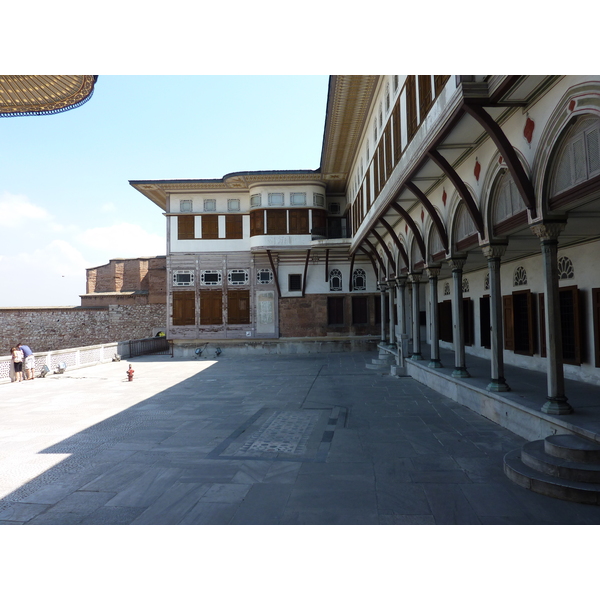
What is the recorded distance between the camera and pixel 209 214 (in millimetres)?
23562

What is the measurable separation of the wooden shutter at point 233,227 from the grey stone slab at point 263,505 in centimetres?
1950

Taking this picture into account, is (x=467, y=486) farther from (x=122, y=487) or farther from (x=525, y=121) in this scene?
(x=525, y=121)

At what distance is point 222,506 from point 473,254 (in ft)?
26.4

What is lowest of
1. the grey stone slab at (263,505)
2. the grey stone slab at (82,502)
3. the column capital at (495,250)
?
the grey stone slab at (82,502)

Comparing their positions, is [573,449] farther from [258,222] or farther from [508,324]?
[258,222]

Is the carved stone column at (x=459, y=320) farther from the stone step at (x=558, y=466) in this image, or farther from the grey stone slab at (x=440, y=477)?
the grey stone slab at (x=440, y=477)

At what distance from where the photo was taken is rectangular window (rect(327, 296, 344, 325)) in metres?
23.3

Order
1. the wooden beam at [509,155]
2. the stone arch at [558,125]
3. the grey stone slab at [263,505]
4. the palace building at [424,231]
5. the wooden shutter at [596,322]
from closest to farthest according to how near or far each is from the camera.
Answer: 1. the grey stone slab at [263,505]
2. the stone arch at [558,125]
3. the palace building at [424,231]
4. the wooden beam at [509,155]
5. the wooden shutter at [596,322]

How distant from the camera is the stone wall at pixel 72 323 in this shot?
29406 millimetres

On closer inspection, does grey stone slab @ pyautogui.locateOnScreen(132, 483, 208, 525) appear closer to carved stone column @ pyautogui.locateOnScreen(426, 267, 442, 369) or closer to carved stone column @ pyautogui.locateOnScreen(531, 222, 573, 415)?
carved stone column @ pyautogui.locateOnScreen(531, 222, 573, 415)

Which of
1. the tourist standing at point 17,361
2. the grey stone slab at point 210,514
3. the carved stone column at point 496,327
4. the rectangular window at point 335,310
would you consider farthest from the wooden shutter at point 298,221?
the grey stone slab at point 210,514

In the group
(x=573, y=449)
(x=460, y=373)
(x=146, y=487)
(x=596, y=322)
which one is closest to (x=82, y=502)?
(x=146, y=487)

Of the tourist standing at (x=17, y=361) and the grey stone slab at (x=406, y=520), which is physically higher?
the tourist standing at (x=17, y=361)

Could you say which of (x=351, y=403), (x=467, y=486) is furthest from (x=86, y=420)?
(x=467, y=486)
